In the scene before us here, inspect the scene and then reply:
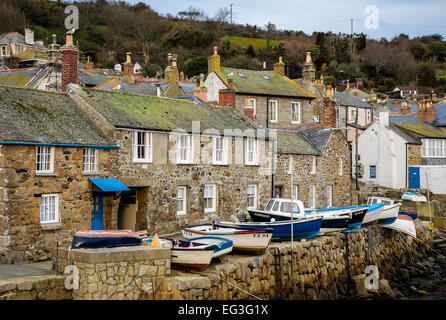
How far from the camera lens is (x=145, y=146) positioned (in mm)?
24500

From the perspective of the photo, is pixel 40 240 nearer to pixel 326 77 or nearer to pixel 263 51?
pixel 326 77

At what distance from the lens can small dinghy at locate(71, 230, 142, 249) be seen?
51.2ft

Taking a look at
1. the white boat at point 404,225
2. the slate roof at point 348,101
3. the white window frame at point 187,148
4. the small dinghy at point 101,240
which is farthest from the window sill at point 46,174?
the slate roof at point 348,101

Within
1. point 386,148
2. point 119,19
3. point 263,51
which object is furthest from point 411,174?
point 119,19

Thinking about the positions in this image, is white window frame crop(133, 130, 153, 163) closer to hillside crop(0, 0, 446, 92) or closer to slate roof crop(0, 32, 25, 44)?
hillside crop(0, 0, 446, 92)

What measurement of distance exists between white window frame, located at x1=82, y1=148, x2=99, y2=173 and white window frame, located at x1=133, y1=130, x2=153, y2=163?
192cm

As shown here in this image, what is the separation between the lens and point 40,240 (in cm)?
2003

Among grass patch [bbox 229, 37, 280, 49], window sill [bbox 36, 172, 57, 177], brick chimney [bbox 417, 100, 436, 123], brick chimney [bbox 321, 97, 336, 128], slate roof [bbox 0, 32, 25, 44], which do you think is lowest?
window sill [bbox 36, 172, 57, 177]

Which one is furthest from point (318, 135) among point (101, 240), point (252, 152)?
point (101, 240)

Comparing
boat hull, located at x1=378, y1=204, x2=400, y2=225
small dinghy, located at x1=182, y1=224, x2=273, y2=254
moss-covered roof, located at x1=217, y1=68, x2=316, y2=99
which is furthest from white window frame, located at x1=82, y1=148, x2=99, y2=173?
moss-covered roof, located at x1=217, y1=68, x2=316, y2=99

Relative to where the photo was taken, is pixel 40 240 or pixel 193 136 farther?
pixel 193 136

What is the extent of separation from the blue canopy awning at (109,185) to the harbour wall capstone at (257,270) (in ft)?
17.3

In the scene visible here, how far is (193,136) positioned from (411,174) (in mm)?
24602

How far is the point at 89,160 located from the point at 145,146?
2.92 metres
